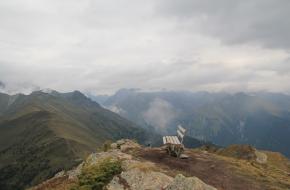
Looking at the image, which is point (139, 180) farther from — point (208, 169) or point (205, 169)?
point (208, 169)

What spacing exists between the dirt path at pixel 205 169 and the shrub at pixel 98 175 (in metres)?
5.36

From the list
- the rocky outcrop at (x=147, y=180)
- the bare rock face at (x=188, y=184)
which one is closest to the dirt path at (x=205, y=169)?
the rocky outcrop at (x=147, y=180)

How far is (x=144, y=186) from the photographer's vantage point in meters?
35.4

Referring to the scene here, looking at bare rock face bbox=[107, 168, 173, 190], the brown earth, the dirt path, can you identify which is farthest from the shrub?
the dirt path

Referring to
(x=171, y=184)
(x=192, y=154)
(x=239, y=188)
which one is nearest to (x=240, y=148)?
(x=192, y=154)

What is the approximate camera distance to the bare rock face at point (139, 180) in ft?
116

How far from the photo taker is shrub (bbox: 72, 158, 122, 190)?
35.7m

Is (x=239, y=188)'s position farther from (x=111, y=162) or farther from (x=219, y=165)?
Result: (x=111, y=162)

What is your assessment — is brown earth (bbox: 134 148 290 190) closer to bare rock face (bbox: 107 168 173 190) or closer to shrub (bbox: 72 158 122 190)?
bare rock face (bbox: 107 168 173 190)

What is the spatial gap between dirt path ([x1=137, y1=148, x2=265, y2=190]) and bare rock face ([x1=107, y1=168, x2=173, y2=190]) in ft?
7.50

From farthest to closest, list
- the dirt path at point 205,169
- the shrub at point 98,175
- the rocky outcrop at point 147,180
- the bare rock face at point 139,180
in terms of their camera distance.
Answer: the dirt path at point 205,169, the shrub at point 98,175, the bare rock face at point 139,180, the rocky outcrop at point 147,180

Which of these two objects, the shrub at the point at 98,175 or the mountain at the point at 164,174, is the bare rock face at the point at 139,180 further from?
the shrub at the point at 98,175

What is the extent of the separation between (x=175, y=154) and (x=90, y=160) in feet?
32.3

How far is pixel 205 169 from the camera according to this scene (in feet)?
140
